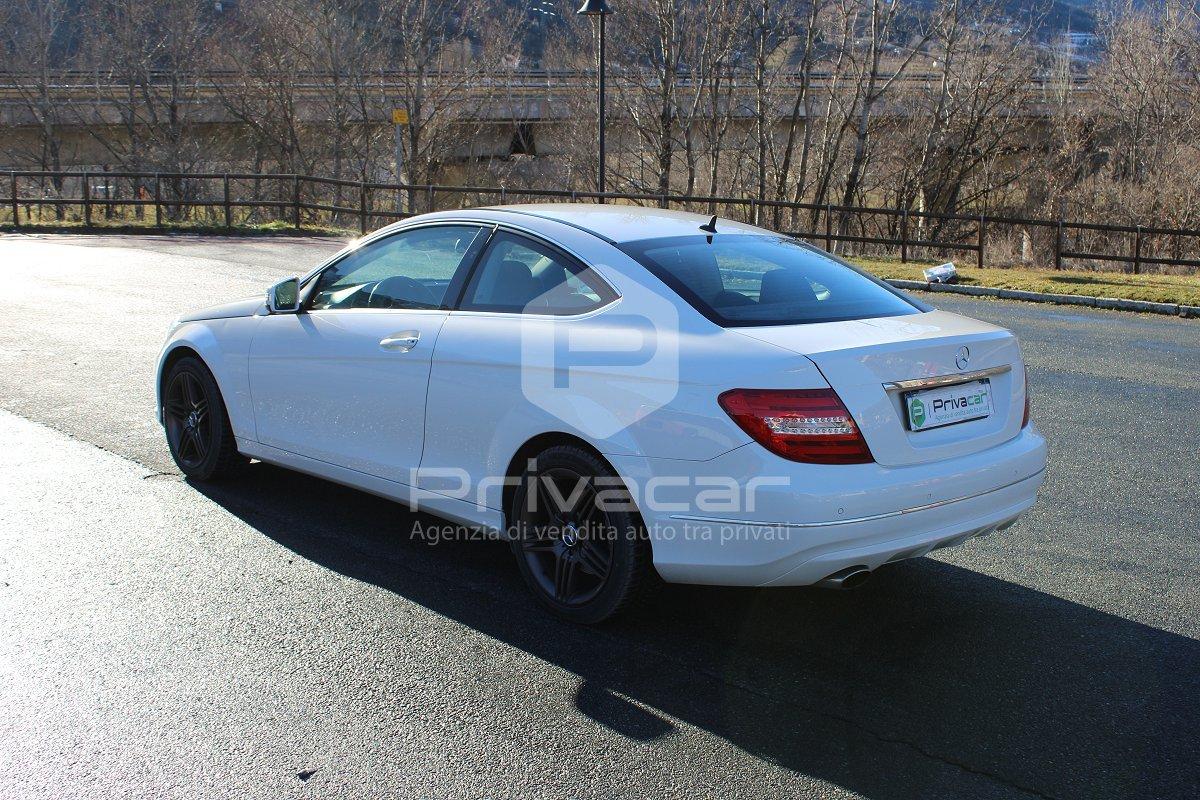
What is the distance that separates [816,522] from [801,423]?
0.33 m

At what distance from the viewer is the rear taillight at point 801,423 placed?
11.9 ft

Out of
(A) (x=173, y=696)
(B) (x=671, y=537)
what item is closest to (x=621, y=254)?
(B) (x=671, y=537)

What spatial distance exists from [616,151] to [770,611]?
39.2m

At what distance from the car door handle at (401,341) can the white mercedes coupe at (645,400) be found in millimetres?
13

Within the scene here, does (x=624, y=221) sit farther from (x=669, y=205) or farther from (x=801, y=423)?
(x=669, y=205)

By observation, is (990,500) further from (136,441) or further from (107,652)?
(136,441)

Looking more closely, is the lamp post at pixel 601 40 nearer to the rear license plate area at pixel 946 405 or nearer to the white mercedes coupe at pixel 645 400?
the white mercedes coupe at pixel 645 400

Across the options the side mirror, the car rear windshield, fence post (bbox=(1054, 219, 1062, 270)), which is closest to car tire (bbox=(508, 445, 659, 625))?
the car rear windshield

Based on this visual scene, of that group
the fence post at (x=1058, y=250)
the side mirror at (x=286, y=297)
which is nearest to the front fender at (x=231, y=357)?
the side mirror at (x=286, y=297)

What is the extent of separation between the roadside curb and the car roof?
1077 centimetres

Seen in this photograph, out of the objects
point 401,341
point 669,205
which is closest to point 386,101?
point 669,205

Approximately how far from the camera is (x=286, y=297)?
545cm

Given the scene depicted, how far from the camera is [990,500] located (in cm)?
409

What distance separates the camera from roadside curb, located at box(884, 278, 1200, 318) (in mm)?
16469
